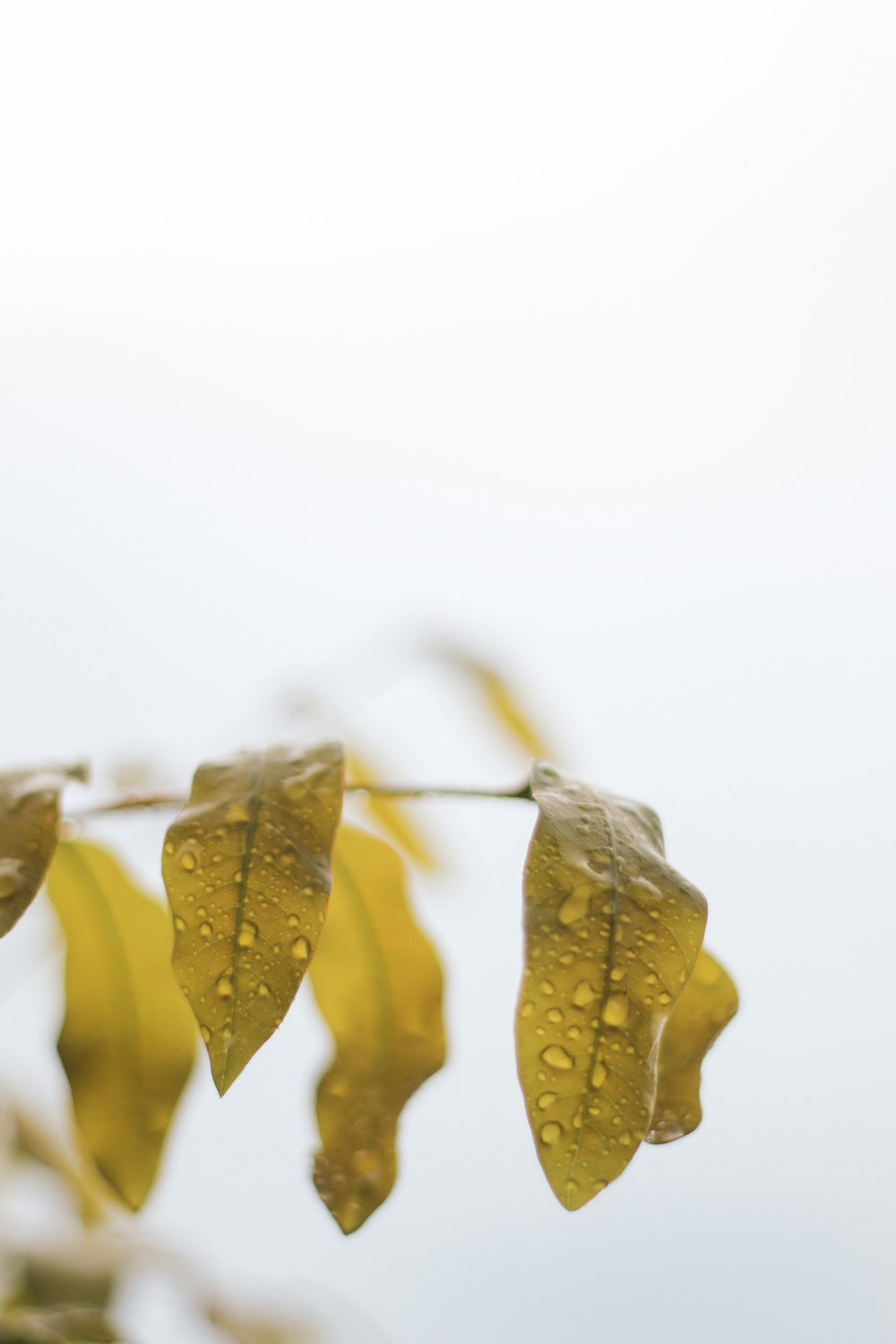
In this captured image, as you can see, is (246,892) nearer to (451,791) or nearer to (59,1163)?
(451,791)

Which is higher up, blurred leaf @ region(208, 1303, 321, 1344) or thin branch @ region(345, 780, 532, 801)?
thin branch @ region(345, 780, 532, 801)

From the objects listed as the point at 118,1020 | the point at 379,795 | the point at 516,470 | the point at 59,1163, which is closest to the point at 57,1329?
the point at 118,1020

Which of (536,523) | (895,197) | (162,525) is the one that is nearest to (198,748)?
(162,525)

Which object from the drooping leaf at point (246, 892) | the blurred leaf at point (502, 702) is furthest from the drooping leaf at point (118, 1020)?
the blurred leaf at point (502, 702)

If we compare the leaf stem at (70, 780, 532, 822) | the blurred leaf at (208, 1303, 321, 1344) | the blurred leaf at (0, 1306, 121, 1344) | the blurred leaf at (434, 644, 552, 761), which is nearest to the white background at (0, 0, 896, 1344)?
the blurred leaf at (434, 644, 552, 761)

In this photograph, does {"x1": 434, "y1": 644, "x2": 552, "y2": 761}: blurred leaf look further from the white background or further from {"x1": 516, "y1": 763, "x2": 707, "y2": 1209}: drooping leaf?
the white background

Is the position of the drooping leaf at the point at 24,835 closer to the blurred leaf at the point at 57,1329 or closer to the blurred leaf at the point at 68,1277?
the blurred leaf at the point at 57,1329
